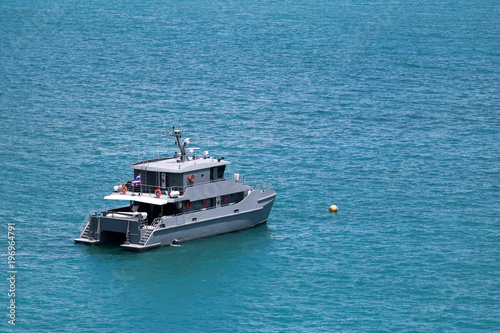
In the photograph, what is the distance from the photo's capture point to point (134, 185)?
283ft

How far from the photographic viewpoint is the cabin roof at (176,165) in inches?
3366

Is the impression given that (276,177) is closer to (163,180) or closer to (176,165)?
(176,165)

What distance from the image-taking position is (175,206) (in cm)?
8588

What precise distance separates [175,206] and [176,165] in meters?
3.41

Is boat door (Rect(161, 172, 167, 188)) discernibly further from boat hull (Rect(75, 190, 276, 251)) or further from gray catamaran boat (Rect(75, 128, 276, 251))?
boat hull (Rect(75, 190, 276, 251))

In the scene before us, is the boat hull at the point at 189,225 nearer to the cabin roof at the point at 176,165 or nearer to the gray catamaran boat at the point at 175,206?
the gray catamaran boat at the point at 175,206

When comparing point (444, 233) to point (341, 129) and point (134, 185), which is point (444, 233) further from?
point (341, 129)

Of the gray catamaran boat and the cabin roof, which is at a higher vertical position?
the cabin roof

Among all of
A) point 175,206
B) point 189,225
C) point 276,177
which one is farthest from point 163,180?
point 276,177

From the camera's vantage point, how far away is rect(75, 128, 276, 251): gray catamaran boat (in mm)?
83375

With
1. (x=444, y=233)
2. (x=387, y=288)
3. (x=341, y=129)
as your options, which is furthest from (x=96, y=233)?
(x=341, y=129)

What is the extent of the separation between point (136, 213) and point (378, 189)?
91.1ft

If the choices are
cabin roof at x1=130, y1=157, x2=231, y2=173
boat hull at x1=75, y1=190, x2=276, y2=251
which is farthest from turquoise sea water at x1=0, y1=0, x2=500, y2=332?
cabin roof at x1=130, y1=157, x2=231, y2=173

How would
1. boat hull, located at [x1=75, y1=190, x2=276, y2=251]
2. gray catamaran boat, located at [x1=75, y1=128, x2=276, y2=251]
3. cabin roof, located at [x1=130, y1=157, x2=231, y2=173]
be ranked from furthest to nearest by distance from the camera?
cabin roof, located at [x1=130, y1=157, x2=231, y2=173]
gray catamaran boat, located at [x1=75, y1=128, x2=276, y2=251]
boat hull, located at [x1=75, y1=190, x2=276, y2=251]
